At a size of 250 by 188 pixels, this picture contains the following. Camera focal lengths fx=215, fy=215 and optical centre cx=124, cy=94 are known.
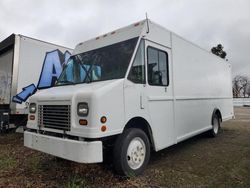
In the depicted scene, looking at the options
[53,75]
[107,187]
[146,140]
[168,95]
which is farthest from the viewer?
[53,75]

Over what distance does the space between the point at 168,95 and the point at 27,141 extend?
3156 millimetres

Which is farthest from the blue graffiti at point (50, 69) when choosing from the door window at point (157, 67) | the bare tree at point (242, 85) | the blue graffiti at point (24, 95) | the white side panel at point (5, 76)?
the bare tree at point (242, 85)

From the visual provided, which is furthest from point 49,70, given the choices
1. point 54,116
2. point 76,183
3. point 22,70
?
point 76,183

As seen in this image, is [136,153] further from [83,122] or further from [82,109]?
[82,109]

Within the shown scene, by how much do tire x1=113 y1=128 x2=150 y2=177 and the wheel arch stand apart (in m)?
0.15

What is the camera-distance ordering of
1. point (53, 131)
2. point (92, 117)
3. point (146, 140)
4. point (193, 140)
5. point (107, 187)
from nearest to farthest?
point (92, 117)
point (107, 187)
point (53, 131)
point (146, 140)
point (193, 140)

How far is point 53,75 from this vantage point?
26.1ft

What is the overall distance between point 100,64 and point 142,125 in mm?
1522

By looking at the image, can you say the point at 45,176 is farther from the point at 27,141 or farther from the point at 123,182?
the point at 123,182

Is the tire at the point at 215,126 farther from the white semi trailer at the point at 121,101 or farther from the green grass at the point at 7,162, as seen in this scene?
the green grass at the point at 7,162

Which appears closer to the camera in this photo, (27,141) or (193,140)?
(27,141)

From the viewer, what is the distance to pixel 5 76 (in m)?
8.21

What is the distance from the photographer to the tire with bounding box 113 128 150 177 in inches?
143

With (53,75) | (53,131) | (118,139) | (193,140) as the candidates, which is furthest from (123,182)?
(53,75)
